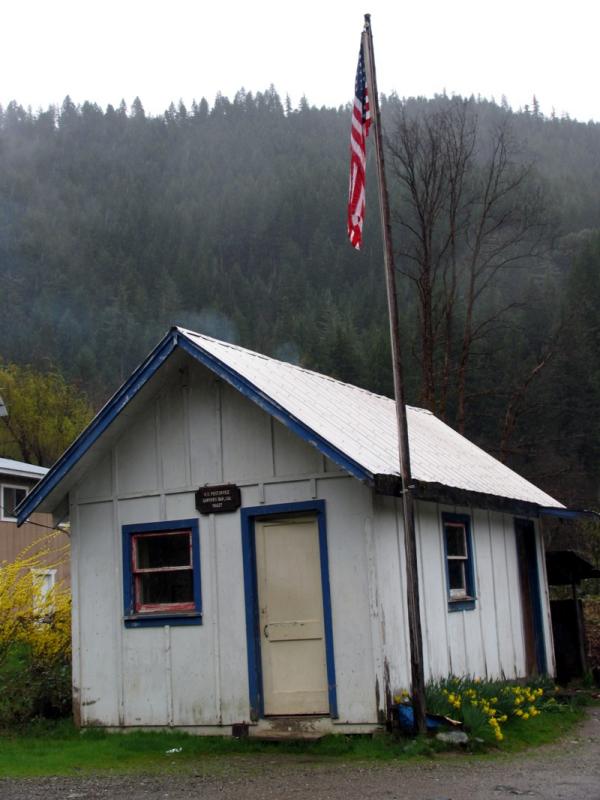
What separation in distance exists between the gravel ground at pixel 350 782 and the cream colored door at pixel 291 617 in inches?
37.8

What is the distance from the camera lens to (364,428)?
12570mm

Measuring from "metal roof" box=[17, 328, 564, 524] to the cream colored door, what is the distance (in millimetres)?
1229

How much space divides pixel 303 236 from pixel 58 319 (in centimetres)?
3242

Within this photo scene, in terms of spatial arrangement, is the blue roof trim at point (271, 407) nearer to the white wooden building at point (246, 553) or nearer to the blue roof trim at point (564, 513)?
the white wooden building at point (246, 553)

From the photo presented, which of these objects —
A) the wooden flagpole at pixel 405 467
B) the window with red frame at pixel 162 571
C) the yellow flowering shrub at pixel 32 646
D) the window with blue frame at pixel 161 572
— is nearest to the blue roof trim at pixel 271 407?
the wooden flagpole at pixel 405 467

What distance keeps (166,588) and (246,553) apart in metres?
1.39

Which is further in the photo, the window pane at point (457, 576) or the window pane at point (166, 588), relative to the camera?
the window pane at point (457, 576)

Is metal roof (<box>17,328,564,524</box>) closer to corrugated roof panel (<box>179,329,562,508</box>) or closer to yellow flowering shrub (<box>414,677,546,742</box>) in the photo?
corrugated roof panel (<box>179,329,562,508</box>)

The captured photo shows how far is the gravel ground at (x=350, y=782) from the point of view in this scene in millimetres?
8477

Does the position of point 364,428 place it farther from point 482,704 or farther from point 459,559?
point 482,704

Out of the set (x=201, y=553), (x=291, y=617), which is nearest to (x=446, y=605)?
(x=291, y=617)

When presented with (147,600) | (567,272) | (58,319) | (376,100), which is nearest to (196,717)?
(147,600)

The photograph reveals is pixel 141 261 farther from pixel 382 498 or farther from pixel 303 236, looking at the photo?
pixel 382 498

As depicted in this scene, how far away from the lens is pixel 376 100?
10.5m
